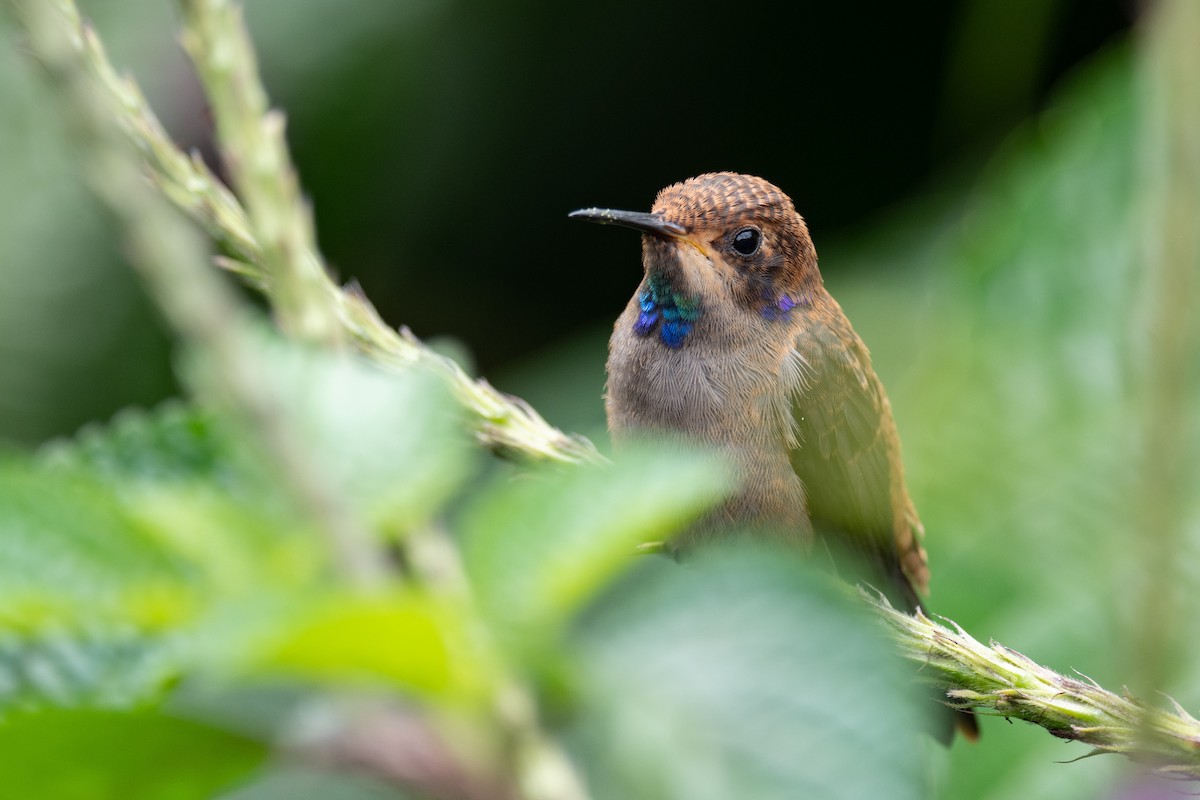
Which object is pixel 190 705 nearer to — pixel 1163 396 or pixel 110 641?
pixel 110 641

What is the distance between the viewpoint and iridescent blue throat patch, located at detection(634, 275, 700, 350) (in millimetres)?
2988

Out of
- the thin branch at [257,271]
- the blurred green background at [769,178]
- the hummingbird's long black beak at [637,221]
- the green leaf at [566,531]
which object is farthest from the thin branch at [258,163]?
the blurred green background at [769,178]

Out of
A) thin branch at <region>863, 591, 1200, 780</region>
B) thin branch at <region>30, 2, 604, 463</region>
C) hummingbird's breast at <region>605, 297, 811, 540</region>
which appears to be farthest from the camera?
hummingbird's breast at <region>605, 297, 811, 540</region>

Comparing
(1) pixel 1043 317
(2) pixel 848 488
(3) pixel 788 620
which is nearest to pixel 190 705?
(3) pixel 788 620

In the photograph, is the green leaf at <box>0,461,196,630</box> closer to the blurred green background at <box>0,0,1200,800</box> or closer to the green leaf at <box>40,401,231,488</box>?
the green leaf at <box>40,401,231,488</box>

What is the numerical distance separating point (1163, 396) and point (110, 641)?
691mm

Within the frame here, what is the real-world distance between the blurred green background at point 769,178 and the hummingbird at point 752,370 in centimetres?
21

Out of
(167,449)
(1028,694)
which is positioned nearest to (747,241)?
(1028,694)

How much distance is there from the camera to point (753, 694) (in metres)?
0.67

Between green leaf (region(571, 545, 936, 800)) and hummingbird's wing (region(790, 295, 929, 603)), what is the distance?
241 centimetres

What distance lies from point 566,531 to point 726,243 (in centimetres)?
237

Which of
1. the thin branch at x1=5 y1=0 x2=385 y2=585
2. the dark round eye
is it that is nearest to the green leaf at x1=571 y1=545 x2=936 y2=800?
the thin branch at x1=5 y1=0 x2=385 y2=585

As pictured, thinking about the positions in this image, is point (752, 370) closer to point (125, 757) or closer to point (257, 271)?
point (257, 271)

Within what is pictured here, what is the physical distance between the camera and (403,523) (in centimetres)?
70
